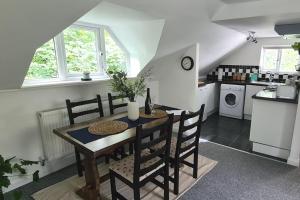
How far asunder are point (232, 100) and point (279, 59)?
4.45ft

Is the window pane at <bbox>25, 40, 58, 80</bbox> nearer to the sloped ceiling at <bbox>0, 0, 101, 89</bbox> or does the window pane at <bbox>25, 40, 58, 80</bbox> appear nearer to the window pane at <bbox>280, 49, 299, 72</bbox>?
the sloped ceiling at <bbox>0, 0, 101, 89</bbox>

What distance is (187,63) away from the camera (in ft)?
11.3

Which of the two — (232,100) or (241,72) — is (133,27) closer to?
(232,100)

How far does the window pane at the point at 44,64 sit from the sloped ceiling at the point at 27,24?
1.82 ft

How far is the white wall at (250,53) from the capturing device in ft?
14.1

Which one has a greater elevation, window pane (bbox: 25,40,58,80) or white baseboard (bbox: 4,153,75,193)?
window pane (bbox: 25,40,58,80)

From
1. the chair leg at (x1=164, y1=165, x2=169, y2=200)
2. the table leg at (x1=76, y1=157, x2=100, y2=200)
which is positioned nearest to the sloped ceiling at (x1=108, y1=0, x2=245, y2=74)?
the table leg at (x1=76, y1=157, x2=100, y2=200)

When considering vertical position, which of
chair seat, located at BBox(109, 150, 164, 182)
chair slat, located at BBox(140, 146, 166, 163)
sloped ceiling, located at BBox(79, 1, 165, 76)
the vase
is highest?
sloped ceiling, located at BBox(79, 1, 165, 76)

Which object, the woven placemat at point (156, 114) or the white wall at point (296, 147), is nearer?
the woven placemat at point (156, 114)

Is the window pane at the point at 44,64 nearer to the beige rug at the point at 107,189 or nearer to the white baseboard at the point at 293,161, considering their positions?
the beige rug at the point at 107,189

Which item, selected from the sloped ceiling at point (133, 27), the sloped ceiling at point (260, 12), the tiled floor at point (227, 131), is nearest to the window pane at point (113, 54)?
the sloped ceiling at point (133, 27)

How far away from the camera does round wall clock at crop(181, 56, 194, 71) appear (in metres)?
3.38

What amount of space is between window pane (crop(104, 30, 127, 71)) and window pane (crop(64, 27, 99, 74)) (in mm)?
208

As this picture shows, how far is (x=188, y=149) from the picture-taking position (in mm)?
2074
